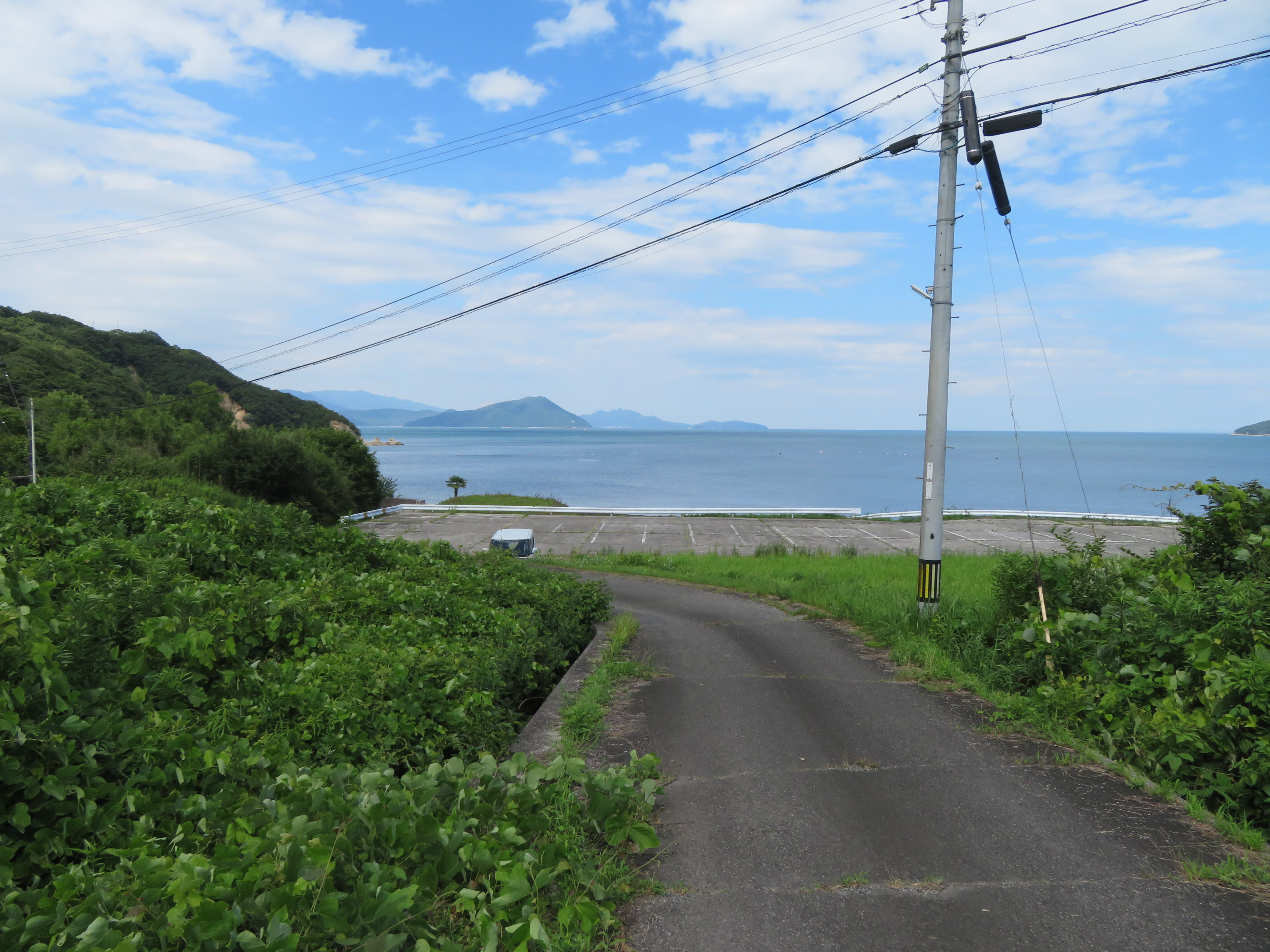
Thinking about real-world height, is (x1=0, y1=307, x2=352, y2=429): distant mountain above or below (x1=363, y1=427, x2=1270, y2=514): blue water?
above

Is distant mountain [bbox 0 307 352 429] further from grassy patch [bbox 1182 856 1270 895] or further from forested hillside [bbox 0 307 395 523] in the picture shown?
grassy patch [bbox 1182 856 1270 895]

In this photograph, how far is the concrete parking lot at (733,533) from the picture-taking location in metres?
27.9

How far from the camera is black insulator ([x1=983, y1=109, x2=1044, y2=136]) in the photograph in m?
9.55

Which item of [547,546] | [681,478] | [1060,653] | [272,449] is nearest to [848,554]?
[547,546]

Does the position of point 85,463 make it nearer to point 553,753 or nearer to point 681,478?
point 553,753

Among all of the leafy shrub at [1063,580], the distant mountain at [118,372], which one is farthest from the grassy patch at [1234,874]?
the distant mountain at [118,372]

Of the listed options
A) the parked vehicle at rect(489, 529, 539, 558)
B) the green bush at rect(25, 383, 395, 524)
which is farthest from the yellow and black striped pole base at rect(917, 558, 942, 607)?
the green bush at rect(25, 383, 395, 524)

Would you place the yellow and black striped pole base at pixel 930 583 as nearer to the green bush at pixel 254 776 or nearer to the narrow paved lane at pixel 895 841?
the narrow paved lane at pixel 895 841

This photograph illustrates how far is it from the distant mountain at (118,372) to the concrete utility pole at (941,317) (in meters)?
51.2

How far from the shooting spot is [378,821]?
324 cm

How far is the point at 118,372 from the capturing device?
67812 mm

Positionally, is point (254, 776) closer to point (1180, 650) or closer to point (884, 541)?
point (1180, 650)

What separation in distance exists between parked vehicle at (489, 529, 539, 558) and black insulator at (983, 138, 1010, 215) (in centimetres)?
1478

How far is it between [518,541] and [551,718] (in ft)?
50.6
